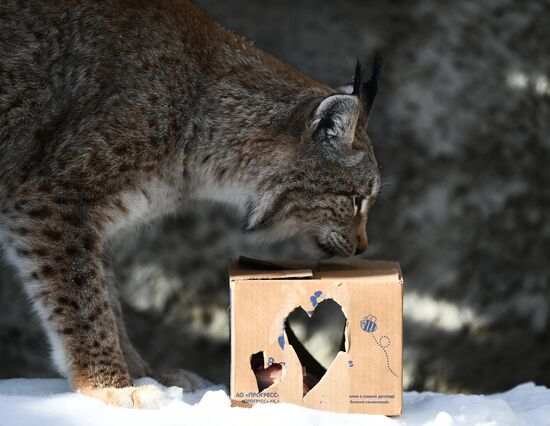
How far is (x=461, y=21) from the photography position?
421 centimetres

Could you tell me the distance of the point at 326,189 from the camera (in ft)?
10.8

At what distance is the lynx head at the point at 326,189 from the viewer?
10.6 feet

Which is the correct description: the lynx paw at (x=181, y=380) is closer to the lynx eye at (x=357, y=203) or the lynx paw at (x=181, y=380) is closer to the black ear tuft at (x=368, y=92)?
the lynx eye at (x=357, y=203)

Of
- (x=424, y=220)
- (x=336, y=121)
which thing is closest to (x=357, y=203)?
(x=336, y=121)

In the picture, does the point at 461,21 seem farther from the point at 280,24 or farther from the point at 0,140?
the point at 0,140

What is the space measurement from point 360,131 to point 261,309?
0.97m

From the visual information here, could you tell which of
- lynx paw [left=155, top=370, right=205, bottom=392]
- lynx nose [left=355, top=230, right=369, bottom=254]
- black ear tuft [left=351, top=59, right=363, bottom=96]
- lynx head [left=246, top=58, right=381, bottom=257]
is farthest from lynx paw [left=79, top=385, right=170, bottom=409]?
black ear tuft [left=351, top=59, right=363, bottom=96]

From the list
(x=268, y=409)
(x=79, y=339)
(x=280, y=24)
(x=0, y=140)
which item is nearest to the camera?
(x=268, y=409)

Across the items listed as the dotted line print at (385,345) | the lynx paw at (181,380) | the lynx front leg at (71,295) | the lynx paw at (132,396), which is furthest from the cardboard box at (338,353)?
the lynx paw at (181,380)

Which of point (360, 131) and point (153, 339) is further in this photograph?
point (153, 339)

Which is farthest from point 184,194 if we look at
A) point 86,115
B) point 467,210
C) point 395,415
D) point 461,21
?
point 461,21

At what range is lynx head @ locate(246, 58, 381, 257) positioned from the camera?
3234 millimetres

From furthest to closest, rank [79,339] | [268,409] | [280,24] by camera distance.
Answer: [280,24]
[79,339]
[268,409]

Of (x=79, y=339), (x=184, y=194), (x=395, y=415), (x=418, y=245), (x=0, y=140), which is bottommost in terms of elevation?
(x=395, y=415)
